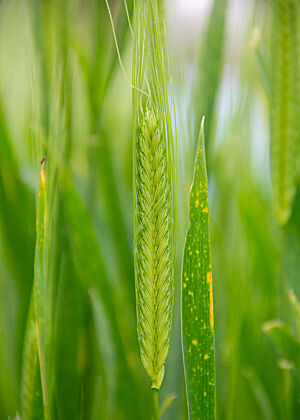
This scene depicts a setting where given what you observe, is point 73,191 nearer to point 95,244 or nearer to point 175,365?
point 95,244

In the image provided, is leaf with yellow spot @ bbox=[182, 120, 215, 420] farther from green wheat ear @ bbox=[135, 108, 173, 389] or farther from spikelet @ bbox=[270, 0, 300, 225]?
spikelet @ bbox=[270, 0, 300, 225]

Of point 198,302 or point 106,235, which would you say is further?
point 106,235

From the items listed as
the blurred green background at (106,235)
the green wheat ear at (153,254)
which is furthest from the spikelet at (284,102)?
the green wheat ear at (153,254)

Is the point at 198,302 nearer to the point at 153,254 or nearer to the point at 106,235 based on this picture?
the point at 153,254

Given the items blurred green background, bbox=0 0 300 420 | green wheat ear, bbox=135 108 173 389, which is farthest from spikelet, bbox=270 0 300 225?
green wheat ear, bbox=135 108 173 389

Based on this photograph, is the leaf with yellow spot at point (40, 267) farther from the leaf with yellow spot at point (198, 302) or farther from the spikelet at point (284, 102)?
the spikelet at point (284, 102)

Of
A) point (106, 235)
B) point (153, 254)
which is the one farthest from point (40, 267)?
point (106, 235)

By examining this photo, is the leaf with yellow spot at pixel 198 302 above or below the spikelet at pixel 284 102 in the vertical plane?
below
